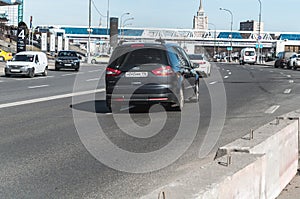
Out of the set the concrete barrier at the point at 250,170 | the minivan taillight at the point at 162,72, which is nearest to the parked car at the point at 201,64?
the minivan taillight at the point at 162,72

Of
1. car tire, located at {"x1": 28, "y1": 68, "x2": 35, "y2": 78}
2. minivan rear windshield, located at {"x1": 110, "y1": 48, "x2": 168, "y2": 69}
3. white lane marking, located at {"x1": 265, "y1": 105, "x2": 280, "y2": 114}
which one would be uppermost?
minivan rear windshield, located at {"x1": 110, "y1": 48, "x2": 168, "y2": 69}

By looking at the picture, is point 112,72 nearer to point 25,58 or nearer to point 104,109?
point 104,109

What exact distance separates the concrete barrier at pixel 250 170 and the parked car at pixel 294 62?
5191 cm

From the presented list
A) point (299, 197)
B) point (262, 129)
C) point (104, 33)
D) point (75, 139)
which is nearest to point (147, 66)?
point (75, 139)

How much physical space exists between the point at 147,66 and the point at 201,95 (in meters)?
6.58

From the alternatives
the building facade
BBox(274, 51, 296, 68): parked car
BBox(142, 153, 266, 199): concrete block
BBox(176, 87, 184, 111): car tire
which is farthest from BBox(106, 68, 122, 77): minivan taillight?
the building facade

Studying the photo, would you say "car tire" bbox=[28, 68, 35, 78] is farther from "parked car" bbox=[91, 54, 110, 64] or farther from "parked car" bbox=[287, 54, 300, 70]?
"parked car" bbox=[91, 54, 110, 64]

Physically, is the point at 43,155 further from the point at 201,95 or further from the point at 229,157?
the point at 201,95

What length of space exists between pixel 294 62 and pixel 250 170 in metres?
56.4

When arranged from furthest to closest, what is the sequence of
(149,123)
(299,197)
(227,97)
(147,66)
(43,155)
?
(227,97)
(147,66)
(149,123)
(43,155)
(299,197)

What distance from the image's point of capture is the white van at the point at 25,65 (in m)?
31.7

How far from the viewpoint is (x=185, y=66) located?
47.7ft

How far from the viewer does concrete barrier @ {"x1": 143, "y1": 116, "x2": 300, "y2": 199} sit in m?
4.09

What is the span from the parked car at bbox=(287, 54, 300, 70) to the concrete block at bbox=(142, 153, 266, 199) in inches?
2161
